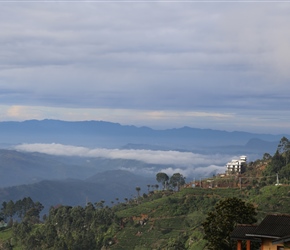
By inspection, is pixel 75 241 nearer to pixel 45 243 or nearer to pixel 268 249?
pixel 45 243

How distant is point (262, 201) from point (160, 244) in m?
18.5

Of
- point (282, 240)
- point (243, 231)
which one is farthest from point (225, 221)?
point (282, 240)

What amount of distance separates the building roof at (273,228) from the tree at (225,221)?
9.90 meters

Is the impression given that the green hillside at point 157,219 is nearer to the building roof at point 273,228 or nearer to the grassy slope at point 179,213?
the grassy slope at point 179,213

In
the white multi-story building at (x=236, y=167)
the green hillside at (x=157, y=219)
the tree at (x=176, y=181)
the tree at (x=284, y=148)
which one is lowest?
the green hillside at (x=157, y=219)

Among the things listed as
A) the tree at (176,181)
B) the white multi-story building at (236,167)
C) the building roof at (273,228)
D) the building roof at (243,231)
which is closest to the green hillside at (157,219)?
the white multi-story building at (236,167)

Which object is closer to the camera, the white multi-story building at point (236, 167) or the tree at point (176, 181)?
the white multi-story building at point (236, 167)

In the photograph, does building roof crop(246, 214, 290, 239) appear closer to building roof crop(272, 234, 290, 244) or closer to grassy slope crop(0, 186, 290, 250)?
building roof crop(272, 234, 290, 244)

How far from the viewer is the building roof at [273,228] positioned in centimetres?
3094

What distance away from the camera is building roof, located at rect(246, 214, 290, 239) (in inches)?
1218

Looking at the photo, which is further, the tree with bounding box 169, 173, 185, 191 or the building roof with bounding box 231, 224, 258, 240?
the tree with bounding box 169, 173, 185, 191

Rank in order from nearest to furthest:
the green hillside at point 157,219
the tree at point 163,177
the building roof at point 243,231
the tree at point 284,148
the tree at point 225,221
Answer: the building roof at point 243,231
the tree at point 225,221
the green hillside at point 157,219
the tree at point 284,148
the tree at point 163,177

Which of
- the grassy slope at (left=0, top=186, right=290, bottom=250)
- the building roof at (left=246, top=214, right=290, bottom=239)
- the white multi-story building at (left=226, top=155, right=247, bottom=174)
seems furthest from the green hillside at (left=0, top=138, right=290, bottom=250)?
the building roof at (left=246, top=214, right=290, bottom=239)

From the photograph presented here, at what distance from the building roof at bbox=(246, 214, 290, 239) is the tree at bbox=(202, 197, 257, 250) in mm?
9896
